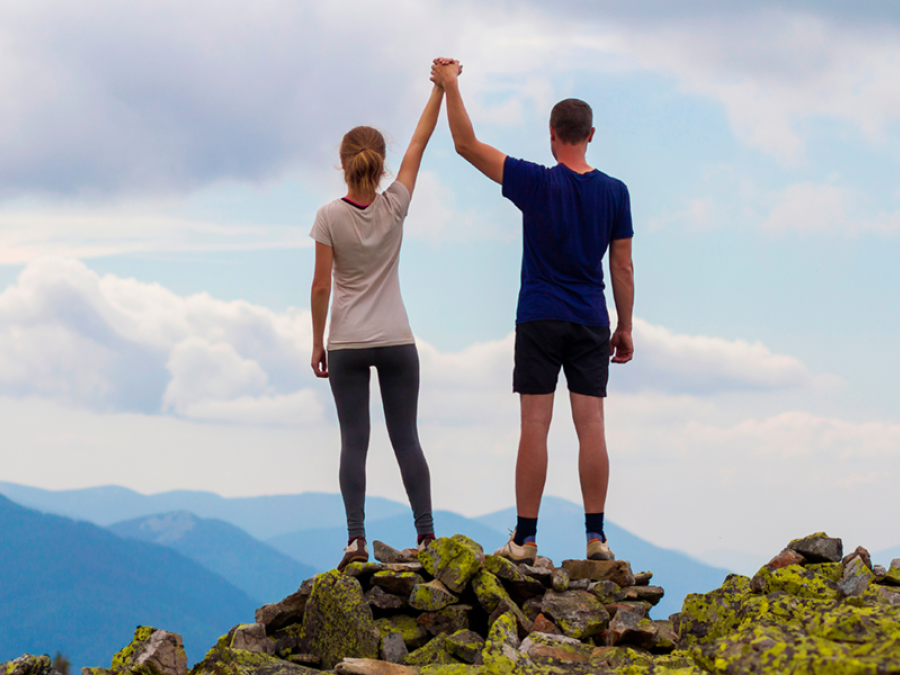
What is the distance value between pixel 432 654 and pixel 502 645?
2.28 ft

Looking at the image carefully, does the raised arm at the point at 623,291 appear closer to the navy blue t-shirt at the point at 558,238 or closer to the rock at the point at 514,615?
the navy blue t-shirt at the point at 558,238

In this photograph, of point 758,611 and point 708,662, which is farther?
point 758,611

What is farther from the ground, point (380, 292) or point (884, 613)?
point (380, 292)

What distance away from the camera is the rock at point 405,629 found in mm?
6094

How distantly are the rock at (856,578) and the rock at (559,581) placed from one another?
1994mm

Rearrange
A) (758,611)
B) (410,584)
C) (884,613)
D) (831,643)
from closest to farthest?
(831,643), (884,613), (758,611), (410,584)

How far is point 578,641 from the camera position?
5.68m

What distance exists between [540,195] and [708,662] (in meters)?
3.98

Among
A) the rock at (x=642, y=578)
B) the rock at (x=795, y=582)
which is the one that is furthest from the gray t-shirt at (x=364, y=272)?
the rock at (x=795, y=582)

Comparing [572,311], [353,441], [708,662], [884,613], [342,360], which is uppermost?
[572,311]

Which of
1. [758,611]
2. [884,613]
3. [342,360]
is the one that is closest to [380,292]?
[342,360]

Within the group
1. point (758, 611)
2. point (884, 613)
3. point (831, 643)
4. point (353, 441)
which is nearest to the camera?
point (831, 643)

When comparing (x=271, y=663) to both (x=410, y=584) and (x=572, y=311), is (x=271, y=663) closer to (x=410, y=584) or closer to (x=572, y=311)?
(x=410, y=584)

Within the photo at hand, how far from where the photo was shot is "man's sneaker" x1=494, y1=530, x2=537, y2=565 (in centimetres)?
677
